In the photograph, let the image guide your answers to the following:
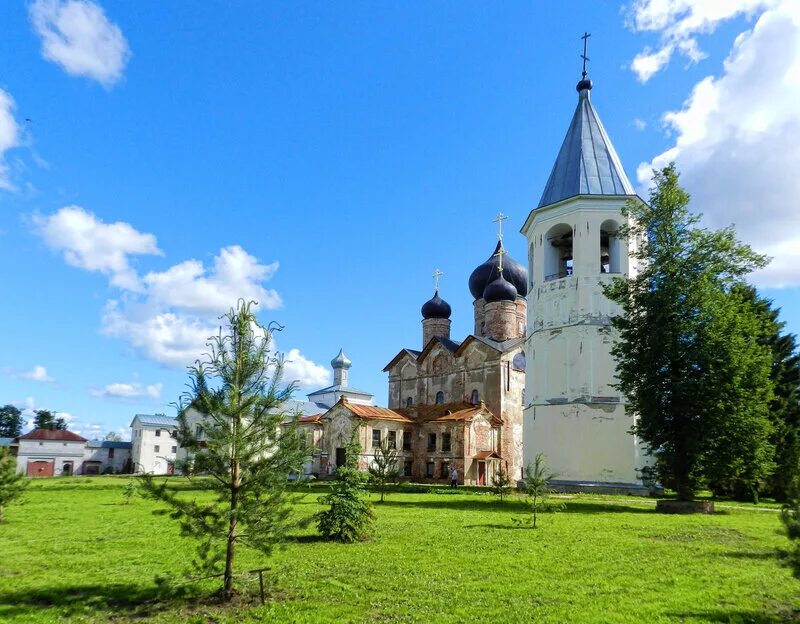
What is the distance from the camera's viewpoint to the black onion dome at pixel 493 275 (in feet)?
166

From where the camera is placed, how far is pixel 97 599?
7.79m

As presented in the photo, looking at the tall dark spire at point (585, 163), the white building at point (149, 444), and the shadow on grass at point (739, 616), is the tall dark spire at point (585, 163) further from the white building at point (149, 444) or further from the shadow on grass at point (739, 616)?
the white building at point (149, 444)

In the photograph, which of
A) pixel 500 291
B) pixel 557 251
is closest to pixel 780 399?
pixel 557 251

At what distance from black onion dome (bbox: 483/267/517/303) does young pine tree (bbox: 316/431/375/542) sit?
35236 mm

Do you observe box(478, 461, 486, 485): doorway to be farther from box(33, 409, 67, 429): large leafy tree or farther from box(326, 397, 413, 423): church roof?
box(33, 409, 67, 429): large leafy tree

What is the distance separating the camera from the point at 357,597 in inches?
305

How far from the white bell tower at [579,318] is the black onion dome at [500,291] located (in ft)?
48.1

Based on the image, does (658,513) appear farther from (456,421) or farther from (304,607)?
(456,421)

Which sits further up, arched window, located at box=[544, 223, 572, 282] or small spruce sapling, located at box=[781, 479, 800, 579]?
arched window, located at box=[544, 223, 572, 282]

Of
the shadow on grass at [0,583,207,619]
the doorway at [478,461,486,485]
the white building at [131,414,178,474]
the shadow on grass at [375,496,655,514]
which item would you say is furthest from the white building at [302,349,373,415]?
the shadow on grass at [0,583,207,619]

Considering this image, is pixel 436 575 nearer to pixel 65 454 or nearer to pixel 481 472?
pixel 481 472

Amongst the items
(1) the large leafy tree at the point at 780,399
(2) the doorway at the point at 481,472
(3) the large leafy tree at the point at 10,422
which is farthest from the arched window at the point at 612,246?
(3) the large leafy tree at the point at 10,422

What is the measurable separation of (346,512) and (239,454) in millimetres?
4681

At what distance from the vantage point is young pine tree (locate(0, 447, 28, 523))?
587 inches
